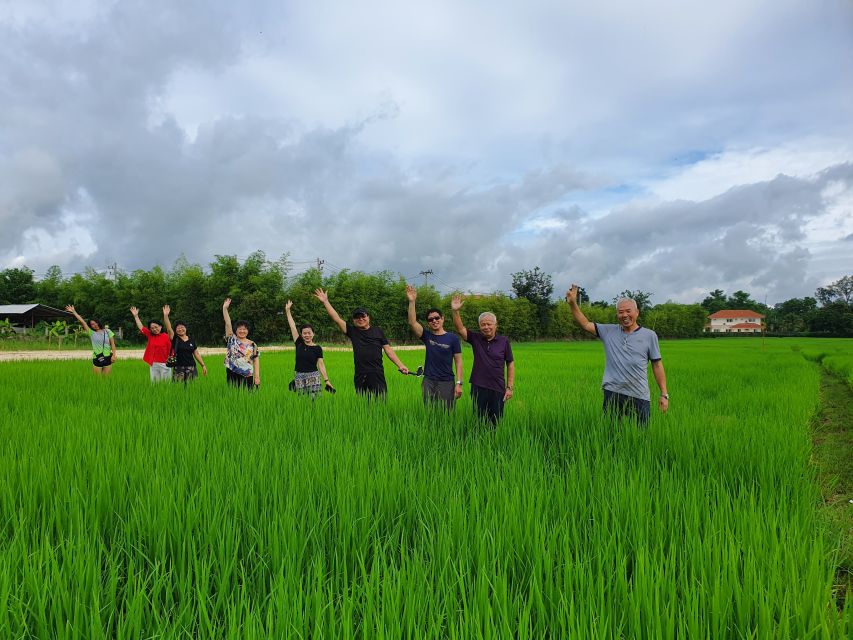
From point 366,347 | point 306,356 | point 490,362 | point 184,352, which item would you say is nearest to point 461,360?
point 490,362

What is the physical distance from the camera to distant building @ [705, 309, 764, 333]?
335 feet

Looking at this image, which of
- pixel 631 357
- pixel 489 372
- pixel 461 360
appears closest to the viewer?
pixel 631 357

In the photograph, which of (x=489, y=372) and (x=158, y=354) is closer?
(x=489, y=372)

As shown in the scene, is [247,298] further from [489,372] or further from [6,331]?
[489,372]

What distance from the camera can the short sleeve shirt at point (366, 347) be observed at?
5719 millimetres

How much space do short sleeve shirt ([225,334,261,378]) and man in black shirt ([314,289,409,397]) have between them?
5.18ft

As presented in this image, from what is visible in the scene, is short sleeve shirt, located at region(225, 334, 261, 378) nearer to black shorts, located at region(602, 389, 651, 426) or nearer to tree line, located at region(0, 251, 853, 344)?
black shorts, located at region(602, 389, 651, 426)

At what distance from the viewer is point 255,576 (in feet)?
6.44

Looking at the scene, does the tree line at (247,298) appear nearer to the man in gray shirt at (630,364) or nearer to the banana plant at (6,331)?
the banana plant at (6,331)

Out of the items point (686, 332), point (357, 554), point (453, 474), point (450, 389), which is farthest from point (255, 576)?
point (686, 332)

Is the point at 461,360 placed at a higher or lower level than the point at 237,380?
higher

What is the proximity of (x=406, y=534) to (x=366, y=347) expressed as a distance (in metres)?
3.62

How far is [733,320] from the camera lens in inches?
4102

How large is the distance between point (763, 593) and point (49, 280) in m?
53.8
